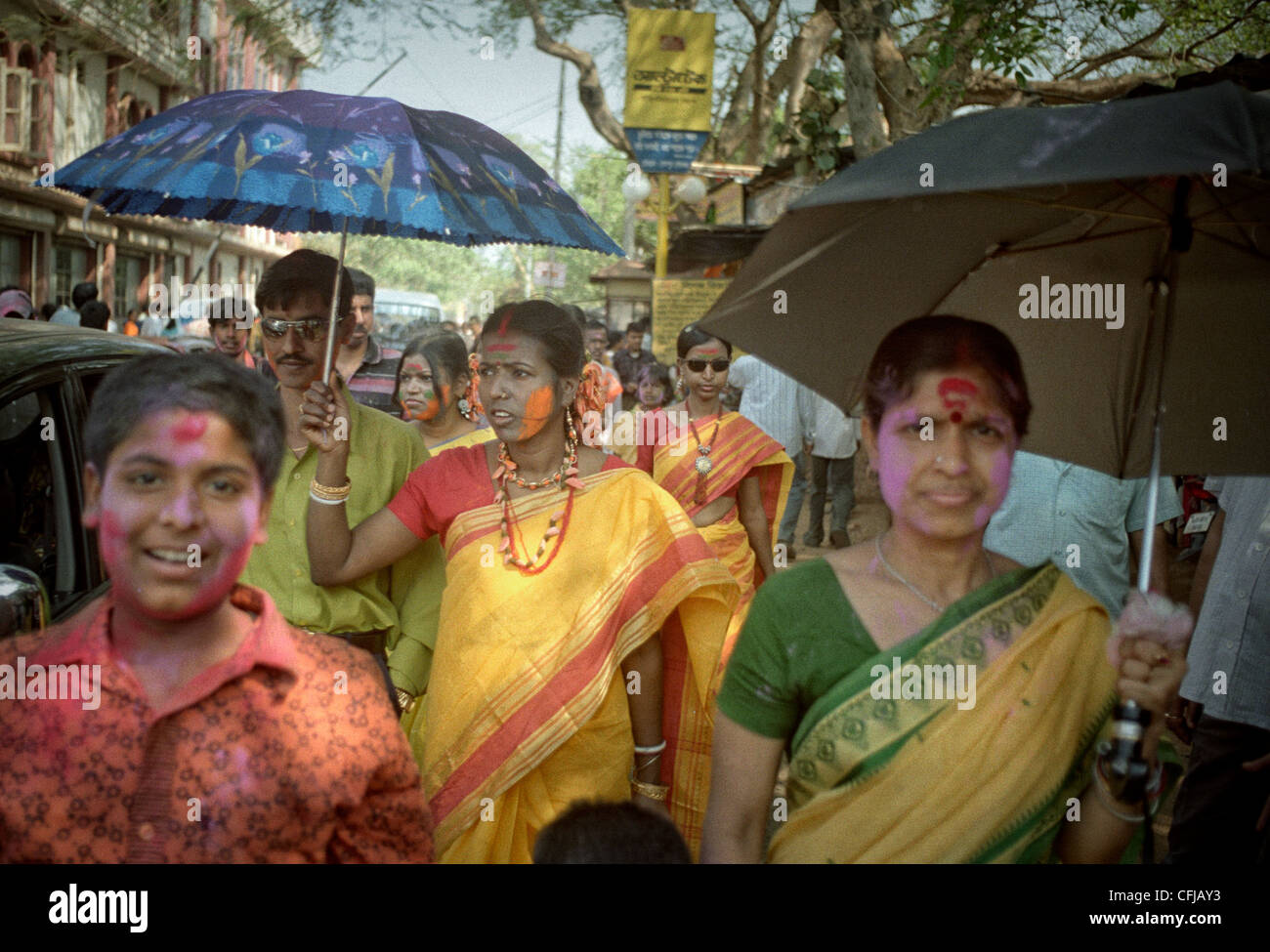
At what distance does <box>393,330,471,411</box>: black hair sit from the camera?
5918mm

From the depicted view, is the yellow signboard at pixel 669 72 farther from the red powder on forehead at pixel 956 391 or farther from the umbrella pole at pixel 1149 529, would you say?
the red powder on forehead at pixel 956 391

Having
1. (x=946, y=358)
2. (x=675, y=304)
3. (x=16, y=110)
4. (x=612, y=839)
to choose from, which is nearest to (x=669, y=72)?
(x=675, y=304)

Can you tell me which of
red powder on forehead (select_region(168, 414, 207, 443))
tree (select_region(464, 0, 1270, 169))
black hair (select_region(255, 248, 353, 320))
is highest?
tree (select_region(464, 0, 1270, 169))

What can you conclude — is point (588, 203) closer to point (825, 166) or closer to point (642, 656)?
point (825, 166)

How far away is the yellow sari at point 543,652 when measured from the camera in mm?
3307

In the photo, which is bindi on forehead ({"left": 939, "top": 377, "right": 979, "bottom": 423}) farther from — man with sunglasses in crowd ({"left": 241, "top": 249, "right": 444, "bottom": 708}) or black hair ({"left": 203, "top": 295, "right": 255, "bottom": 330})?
black hair ({"left": 203, "top": 295, "right": 255, "bottom": 330})

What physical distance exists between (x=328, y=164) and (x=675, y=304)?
7042 millimetres

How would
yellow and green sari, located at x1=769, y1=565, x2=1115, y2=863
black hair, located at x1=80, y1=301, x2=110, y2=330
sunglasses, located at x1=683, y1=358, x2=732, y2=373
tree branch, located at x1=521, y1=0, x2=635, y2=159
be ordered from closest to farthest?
yellow and green sari, located at x1=769, y1=565, x2=1115, y2=863, sunglasses, located at x1=683, y1=358, x2=732, y2=373, black hair, located at x1=80, y1=301, x2=110, y2=330, tree branch, located at x1=521, y1=0, x2=635, y2=159

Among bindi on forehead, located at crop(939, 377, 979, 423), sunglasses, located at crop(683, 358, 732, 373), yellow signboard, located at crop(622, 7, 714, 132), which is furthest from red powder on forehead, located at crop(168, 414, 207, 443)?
yellow signboard, located at crop(622, 7, 714, 132)

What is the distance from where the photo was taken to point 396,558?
348cm

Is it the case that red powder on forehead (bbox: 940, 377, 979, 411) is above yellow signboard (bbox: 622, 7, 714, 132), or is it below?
below

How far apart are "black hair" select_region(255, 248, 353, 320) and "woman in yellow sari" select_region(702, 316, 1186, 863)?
5.75ft

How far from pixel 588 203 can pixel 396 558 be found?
53739mm

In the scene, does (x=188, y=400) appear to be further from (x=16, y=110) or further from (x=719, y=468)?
(x=16, y=110)
